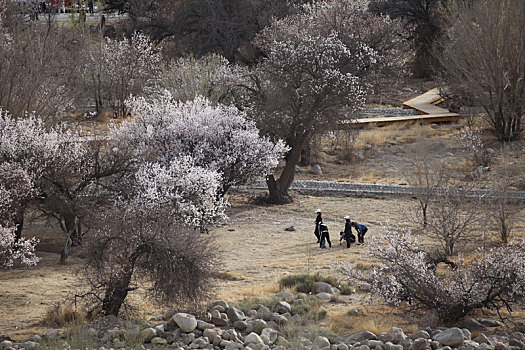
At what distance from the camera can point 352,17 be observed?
4238cm

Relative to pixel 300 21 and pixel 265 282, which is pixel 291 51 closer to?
pixel 265 282

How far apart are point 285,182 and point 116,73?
58.6 feet

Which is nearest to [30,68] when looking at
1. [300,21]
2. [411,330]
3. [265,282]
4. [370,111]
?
[265,282]

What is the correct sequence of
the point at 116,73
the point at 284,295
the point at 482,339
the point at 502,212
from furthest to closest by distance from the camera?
the point at 116,73, the point at 502,212, the point at 284,295, the point at 482,339

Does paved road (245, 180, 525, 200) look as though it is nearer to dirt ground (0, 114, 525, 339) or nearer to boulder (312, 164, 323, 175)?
dirt ground (0, 114, 525, 339)

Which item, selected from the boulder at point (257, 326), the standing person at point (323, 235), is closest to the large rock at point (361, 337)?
the boulder at point (257, 326)

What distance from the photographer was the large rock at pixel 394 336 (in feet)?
39.1

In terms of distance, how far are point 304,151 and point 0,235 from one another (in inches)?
718

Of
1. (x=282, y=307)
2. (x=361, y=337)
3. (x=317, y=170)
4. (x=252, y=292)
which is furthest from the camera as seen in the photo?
(x=317, y=170)

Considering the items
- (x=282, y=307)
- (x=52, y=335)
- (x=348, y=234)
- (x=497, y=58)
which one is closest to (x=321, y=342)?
(x=282, y=307)

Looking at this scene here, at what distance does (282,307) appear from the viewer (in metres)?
13.4

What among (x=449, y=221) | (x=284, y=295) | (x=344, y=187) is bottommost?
(x=284, y=295)

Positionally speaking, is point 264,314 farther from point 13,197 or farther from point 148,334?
point 13,197

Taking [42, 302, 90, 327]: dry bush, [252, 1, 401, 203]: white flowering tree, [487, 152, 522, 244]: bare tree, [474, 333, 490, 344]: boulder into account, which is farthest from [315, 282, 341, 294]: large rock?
[252, 1, 401, 203]: white flowering tree
